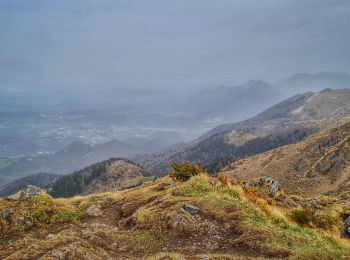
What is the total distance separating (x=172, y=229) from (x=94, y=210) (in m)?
8.29

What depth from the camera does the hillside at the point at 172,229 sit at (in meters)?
17.7

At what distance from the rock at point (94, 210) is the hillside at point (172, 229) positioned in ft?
0.21

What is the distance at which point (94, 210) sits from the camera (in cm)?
2742

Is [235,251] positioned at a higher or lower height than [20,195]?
lower

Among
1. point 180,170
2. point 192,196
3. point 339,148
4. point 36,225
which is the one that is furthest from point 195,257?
point 339,148

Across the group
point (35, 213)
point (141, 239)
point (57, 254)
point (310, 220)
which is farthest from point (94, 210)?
point (310, 220)

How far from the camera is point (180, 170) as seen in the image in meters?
Result: 32.0

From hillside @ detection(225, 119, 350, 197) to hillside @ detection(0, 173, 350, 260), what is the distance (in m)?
98.9

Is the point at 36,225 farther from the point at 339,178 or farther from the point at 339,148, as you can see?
the point at 339,148

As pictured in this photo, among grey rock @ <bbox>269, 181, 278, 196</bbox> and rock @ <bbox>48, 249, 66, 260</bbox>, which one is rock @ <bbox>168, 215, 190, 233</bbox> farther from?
grey rock @ <bbox>269, 181, 278, 196</bbox>

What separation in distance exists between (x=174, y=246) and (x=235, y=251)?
2924 millimetres

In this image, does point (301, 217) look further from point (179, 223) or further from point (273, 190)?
point (273, 190)

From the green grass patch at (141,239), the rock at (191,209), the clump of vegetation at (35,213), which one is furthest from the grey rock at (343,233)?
the clump of vegetation at (35,213)

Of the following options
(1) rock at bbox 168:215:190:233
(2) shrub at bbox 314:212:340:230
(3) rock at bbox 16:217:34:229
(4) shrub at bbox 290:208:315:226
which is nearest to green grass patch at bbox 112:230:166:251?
(1) rock at bbox 168:215:190:233
